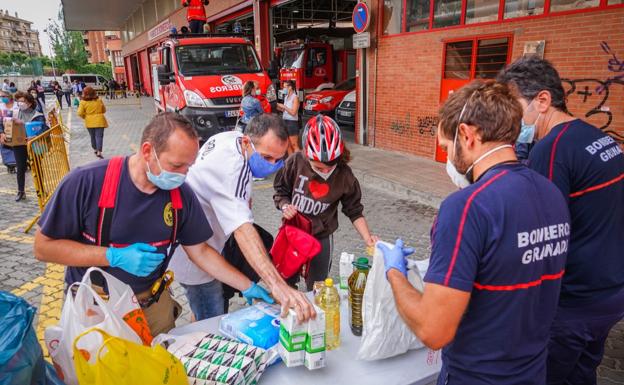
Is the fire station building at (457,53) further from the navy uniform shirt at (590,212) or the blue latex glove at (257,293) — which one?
the blue latex glove at (257,293)

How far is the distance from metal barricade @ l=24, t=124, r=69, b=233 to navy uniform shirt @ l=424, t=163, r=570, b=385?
5994 mm

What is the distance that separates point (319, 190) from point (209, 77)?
684 centimetres

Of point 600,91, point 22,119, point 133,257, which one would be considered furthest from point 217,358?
point 22,119

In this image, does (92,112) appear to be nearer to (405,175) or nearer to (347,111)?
(347,111)

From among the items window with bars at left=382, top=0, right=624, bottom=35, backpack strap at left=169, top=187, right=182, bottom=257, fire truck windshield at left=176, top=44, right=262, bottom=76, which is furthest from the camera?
fire truck windshield at left=176, top=44, right=262, bottom=76

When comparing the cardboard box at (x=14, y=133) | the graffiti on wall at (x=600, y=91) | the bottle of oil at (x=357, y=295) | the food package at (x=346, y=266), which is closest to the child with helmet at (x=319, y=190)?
the food package at (x=346, y=266)

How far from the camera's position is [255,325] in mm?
1895

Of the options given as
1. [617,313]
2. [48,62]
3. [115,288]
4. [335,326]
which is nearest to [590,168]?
[617,313]

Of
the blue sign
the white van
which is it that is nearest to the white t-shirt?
the blue sign

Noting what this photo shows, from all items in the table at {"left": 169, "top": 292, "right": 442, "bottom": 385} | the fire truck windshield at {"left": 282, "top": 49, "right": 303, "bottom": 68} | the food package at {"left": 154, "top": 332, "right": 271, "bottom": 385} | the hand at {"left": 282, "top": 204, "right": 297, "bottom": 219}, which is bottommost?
the table at {"left": 169, "top": 292, "right": 442, "bottom": 385}

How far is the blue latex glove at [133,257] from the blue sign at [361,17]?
29.2 feet

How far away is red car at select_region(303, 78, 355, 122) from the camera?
13883mm

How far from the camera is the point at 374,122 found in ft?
33.3

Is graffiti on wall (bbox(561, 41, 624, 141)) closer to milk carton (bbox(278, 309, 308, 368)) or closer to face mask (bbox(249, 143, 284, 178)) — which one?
face mask (bbox(249, 143, 284, 178))
